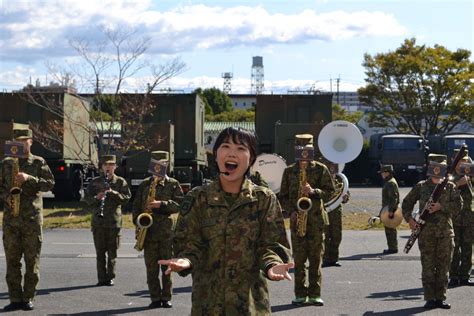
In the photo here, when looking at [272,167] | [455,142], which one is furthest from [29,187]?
[455,142]

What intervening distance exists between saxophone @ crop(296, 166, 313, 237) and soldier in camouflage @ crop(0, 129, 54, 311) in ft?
9.94

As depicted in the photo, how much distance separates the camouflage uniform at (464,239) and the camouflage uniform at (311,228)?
2.69m

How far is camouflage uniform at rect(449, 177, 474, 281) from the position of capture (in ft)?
41.0

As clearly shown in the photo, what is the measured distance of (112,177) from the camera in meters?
12.5

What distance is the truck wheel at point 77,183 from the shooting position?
26.4 m

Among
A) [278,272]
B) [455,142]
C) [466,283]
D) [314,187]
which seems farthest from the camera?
[455,142]

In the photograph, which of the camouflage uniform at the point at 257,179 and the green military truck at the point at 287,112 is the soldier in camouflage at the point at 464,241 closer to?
the camouflage uniform at the point at 257,179

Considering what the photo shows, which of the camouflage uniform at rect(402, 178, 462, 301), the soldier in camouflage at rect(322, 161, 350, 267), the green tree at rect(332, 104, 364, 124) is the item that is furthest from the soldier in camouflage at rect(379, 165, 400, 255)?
the green tree at rect(332, 104, 364, 124)

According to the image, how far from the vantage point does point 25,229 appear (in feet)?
32.9

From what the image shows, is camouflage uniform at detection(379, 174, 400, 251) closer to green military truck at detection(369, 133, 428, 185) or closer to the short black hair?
the short black hair

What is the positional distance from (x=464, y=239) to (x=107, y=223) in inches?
209

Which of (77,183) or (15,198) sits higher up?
(15,198)

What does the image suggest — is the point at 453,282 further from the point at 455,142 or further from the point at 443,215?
the point at 455,142

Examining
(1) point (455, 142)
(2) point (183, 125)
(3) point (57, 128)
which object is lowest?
(1) point (455, 142)
